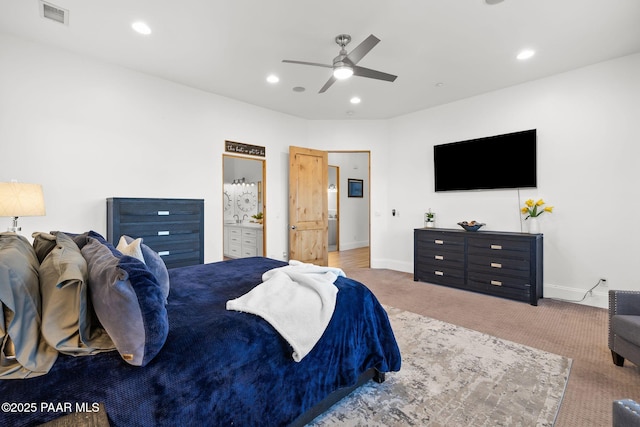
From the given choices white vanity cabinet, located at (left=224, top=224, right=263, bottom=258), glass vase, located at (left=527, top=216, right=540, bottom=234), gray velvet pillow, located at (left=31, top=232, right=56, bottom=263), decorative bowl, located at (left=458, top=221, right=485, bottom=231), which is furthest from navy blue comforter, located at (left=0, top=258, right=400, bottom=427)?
white vanity cabinet, located at (left=224, top=224, right=263, bottom=258)

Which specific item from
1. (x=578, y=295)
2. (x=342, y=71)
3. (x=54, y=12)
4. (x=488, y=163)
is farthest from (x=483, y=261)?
(x=54, y=12)

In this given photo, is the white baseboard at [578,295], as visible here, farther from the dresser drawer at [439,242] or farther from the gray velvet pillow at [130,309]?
the gray velvet pillow at [130,309]

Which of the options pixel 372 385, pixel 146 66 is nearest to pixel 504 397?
pixel 372 385

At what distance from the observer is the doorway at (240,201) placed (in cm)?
662

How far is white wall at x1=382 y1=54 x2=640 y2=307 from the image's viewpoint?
336 cm

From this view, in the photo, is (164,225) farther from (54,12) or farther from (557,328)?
(557,328)

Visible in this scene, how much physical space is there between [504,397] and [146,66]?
15.5 feet

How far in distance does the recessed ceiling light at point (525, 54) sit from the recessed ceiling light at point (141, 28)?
12.7 ft

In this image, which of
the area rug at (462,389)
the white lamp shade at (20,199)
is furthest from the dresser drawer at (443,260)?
the white lamp shade at (20,199)

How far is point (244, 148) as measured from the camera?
4773 mm

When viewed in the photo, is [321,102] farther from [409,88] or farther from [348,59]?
[348,59]

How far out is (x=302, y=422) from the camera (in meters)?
1.54

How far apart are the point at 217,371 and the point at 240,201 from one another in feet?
22.8

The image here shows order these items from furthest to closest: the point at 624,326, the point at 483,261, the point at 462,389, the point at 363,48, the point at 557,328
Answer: the point at 483,261 < the point at 557,328 < the point at 363,48 < the point at 624,326 < the point at 462,389
